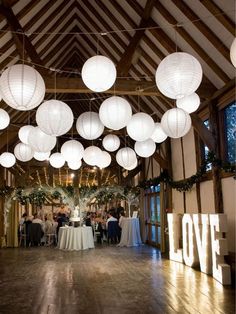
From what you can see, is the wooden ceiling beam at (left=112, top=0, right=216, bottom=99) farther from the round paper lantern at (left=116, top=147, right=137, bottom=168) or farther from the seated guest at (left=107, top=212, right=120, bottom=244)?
the seated guest at (left=107, top=212, right=120, bottom=244)

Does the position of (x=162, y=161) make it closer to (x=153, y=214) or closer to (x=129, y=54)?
(x=153, y=214)

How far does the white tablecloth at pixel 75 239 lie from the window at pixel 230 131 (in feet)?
17.4

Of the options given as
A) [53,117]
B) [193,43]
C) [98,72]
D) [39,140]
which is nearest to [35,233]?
[39,140]

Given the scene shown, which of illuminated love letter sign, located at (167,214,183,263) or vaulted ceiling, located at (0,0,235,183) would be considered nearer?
vaulted ceiling, located at (0,0,235,183)

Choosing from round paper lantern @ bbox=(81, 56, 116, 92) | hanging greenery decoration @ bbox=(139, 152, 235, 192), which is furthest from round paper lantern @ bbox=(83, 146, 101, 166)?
round paper lantern @ bbox=(81, 56, 116, 92)

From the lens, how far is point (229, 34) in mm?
5488

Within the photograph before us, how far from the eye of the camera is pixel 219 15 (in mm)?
5289

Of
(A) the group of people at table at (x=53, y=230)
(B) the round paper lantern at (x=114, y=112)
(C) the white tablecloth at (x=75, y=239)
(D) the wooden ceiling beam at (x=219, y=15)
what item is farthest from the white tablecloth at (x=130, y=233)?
(D) the wooden ceiling beam at (x=219, y=15)

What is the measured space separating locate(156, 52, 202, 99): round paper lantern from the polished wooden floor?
256cm

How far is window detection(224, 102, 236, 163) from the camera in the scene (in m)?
6.55

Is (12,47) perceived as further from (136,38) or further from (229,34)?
(229,34)

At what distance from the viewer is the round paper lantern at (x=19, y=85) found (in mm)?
3885

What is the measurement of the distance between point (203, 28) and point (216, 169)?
8.73ft

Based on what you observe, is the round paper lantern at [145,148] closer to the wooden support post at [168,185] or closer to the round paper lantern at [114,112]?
the round paper lantern at [114,112]
